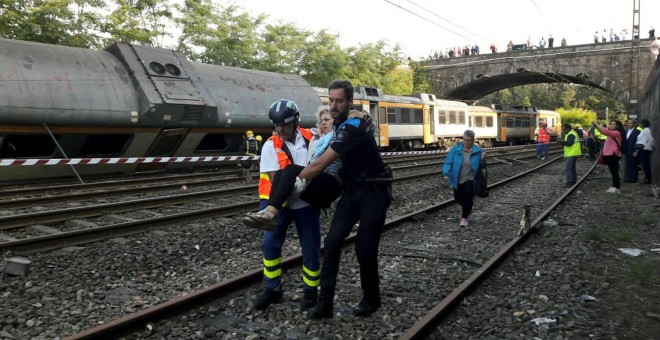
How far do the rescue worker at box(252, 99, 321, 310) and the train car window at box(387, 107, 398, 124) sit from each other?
2037 cm

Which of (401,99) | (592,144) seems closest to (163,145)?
(401,99)

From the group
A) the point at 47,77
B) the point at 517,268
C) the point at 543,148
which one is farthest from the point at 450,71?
the point at 517,268

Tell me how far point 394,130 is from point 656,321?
21.2m

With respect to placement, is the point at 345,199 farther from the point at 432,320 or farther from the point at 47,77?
the point at 47,77

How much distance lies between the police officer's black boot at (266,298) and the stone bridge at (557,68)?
38061 millimetres

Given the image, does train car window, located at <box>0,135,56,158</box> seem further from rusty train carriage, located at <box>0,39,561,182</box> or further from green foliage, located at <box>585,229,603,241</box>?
green foliage, located at <box>585,229,603,241</box>

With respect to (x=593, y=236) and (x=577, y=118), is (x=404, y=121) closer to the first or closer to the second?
(x=593, y=236)

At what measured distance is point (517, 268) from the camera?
5609mm

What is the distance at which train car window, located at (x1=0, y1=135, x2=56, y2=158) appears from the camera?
1265 cm

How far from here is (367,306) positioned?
411 centimetres

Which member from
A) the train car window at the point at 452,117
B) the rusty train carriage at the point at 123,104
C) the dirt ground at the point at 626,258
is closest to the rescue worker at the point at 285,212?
the dirt ground at the point at 626,258

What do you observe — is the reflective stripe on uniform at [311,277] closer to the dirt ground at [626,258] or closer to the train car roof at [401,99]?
the dirt ground at [626,258]

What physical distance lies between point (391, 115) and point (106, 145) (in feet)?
46.6

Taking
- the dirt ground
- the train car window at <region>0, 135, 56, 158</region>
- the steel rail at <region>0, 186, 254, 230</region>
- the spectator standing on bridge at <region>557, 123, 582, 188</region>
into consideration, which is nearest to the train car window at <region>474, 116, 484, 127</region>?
the spectator standing on bridge at <region>557, 123, 582, 188</region>
